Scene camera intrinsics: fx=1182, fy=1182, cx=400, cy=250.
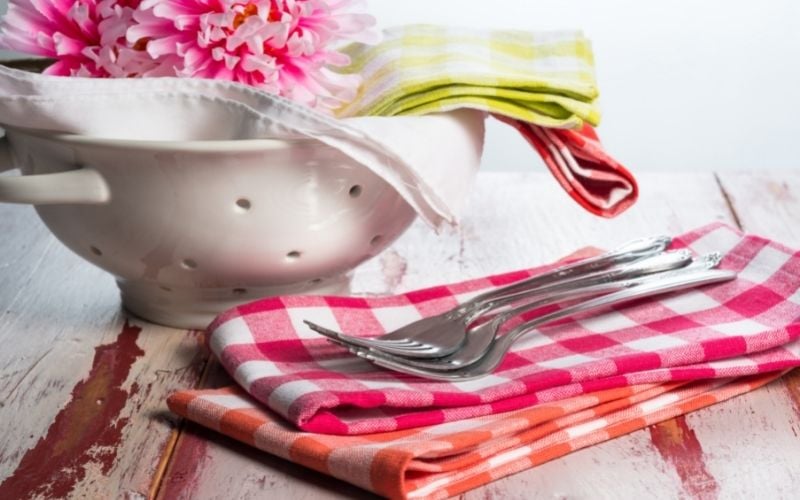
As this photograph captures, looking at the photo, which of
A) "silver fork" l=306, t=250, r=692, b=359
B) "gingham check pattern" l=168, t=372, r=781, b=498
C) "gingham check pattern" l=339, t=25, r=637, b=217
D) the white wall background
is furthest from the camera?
the white wall background

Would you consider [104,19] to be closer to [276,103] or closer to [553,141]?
[276,103]

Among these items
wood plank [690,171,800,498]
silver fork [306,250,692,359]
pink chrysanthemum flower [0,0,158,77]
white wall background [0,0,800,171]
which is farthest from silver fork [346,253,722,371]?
white wall background [0,0,800,171]

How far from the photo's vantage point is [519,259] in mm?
913

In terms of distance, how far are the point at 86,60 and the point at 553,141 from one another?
0.31m

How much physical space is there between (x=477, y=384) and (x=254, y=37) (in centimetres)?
24

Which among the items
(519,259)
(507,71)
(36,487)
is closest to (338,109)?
(507,71)

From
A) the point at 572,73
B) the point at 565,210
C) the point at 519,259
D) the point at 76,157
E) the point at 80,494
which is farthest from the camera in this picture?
the point at 565,210

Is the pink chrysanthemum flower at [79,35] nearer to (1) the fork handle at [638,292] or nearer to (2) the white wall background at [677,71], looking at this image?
(1) the fork handle at [638,292]

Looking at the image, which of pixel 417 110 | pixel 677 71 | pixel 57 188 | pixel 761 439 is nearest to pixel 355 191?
pixel 417 110

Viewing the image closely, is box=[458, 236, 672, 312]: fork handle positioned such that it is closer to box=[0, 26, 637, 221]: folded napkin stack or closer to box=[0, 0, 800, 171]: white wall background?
box=[0, 26, 637, 221]: folded napkin stack

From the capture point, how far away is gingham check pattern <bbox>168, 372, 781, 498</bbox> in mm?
534

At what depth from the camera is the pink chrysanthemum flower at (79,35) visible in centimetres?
69

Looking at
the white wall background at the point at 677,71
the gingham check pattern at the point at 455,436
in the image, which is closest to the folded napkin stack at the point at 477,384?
the gingham check pattern at the point at 455,436

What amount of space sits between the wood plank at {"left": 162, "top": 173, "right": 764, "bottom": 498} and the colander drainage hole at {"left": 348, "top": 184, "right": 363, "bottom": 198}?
151 millimetres
